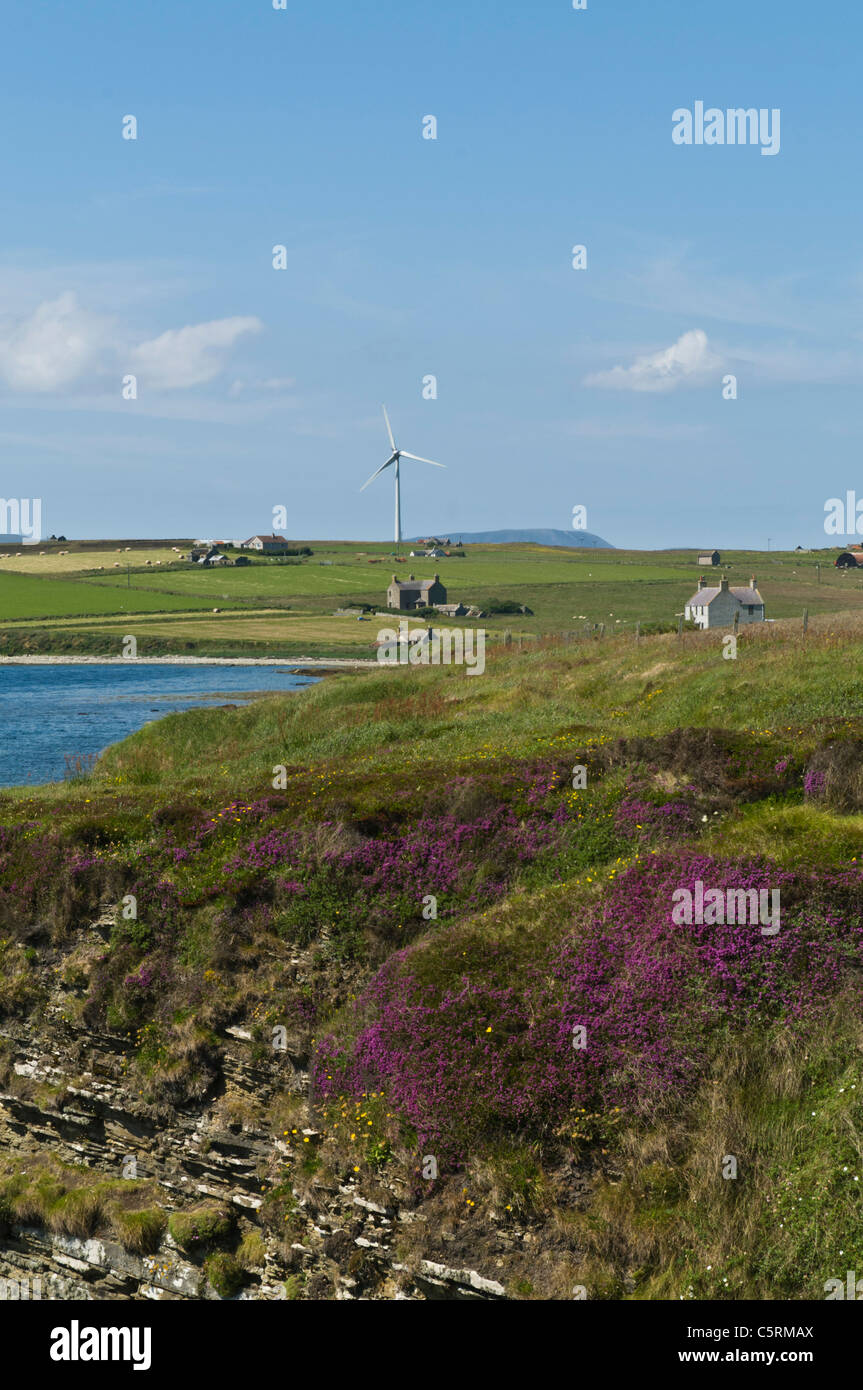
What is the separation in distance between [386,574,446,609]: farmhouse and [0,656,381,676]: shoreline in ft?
138

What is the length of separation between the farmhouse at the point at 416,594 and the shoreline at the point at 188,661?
4195 cm

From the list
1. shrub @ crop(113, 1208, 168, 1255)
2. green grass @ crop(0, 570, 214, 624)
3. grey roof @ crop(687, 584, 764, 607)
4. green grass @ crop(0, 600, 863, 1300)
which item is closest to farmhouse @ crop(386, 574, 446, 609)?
A: green grass @ crop(0, 570, 214, 624)

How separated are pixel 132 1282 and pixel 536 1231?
296 inches

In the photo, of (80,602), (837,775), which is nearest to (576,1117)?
(837,775)

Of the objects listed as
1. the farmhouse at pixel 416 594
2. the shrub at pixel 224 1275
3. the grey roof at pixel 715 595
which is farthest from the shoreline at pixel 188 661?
the shrub at pixel 224 1275

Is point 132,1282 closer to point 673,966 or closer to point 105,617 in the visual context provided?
point 673,966

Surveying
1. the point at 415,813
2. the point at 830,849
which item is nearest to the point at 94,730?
the point at 415,813

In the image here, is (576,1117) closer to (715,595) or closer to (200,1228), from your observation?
(200,1228)

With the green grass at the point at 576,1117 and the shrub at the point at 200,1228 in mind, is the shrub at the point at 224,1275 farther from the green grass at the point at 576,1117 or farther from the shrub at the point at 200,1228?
the shrub at the point at 200,1228

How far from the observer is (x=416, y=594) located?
7018 inches

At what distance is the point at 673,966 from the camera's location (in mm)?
17234

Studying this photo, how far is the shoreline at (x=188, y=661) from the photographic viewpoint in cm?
13262

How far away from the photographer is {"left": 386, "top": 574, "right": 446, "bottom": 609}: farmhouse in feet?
580

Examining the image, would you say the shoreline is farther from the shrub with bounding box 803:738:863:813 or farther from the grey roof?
the shrub with bounding box 803:738:863:813
